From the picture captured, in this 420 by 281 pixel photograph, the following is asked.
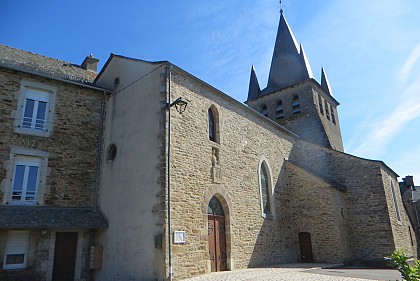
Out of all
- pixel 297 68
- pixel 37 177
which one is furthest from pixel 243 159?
pixel 297 68

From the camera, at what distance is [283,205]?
1319 centimetres

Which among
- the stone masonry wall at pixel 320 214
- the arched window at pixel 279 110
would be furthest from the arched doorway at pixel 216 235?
the arched window at pixel 279 110

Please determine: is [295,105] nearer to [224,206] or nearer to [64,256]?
[224,206]

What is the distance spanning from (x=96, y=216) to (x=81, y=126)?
3.03 meters

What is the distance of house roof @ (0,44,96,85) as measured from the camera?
31.9 feet

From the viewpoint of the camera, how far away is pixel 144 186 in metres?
8.65

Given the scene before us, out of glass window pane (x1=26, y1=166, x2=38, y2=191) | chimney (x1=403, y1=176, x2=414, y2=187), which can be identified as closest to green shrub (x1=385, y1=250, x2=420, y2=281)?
glass window pane (x1=26, y1=166, x2=38, y2=191)

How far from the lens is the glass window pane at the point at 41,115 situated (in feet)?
31.6

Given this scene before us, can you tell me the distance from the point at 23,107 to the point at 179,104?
190 inches

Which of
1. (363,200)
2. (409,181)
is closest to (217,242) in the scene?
(363,200)

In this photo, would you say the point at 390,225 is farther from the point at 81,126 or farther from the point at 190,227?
the point at 81,126

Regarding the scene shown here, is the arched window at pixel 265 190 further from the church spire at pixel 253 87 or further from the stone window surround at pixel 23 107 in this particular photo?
the church spire at pixel 253 87

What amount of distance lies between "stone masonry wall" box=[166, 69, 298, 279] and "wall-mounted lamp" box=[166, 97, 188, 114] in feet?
0.53

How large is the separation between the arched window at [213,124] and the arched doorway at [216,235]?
6.71 feet
